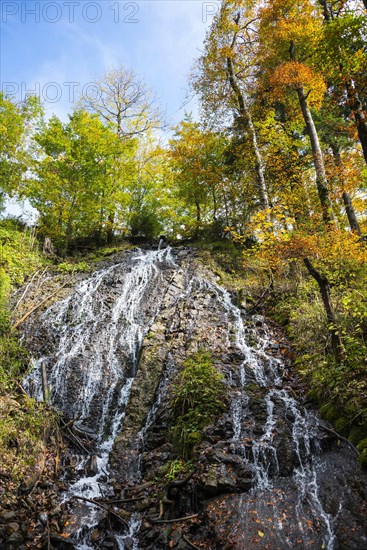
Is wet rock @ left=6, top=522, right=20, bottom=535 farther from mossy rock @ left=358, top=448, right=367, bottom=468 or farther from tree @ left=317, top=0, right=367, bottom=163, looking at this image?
tree @ left=317, top=0, right=367, bottom=163

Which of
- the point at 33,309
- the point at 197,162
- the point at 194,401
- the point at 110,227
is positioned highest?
the point at 197,162

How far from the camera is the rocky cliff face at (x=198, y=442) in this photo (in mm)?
4488

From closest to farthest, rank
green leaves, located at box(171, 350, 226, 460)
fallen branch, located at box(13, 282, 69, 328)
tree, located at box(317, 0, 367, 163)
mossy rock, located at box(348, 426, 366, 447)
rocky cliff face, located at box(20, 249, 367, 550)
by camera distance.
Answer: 1. rocky cliff face, located at box(20, 249, 367, 550)
2. mossy rock, located at box(348, 426, 366, 447)
3. green leaves, located at box(171, 350, 226, 460)
4. tree, located at box(317, 0, 367, 163)
5. fallen branch, located at box(13, 282, 69, 328)

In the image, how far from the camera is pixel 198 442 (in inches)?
233

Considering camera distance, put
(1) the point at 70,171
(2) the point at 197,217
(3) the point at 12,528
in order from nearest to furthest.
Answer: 1. (3) the point at 12,528
2. (1) the point at 70,171
3. (2) the point at 197,217

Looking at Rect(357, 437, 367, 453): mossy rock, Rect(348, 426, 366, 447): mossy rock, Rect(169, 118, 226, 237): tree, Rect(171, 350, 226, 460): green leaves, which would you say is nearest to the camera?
Rect(357, 437, 367, 453): mossy rock

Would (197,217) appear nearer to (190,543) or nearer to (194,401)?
(194,401)

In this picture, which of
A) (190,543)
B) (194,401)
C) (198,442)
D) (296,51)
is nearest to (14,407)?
(194,401)

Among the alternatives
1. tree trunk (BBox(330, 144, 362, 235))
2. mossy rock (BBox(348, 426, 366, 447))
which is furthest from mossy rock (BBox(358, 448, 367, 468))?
tree trunk (BBox(330, 144, 362, 235))

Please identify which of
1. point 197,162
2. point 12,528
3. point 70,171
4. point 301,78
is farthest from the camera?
point 197,162

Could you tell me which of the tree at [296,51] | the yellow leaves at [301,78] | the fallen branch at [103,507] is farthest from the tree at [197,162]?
the fallen branch at [103,507]

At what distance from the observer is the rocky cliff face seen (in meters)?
4.49

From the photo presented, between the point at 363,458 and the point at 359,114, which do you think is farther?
the point at 359,114

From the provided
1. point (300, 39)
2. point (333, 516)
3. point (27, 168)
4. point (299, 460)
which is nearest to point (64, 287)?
point (27, 168)
